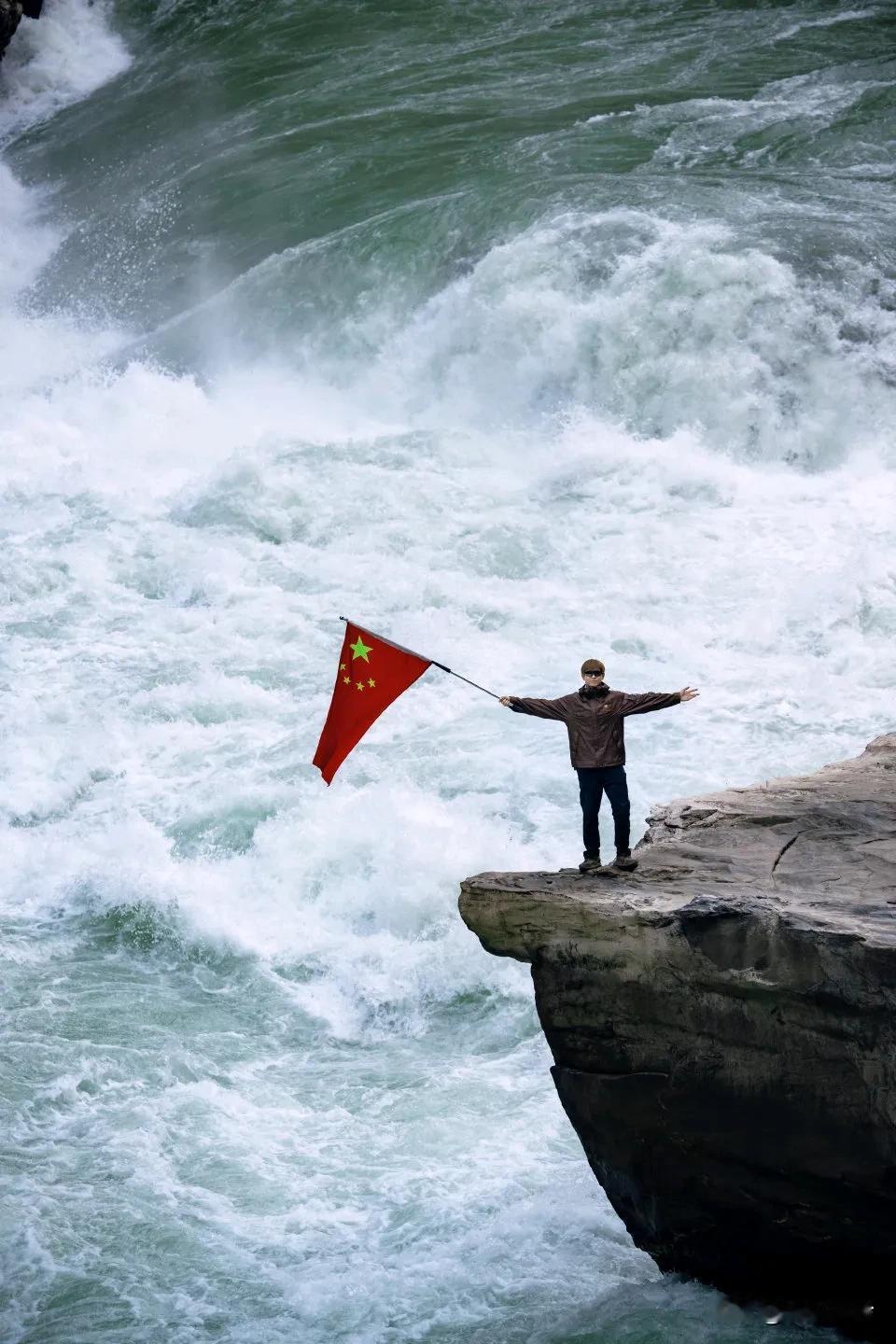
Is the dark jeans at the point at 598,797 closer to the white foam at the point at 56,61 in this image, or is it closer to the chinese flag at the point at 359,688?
the chinese flag at the point at 359,688

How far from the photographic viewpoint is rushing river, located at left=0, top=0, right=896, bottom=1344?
794 centimetres

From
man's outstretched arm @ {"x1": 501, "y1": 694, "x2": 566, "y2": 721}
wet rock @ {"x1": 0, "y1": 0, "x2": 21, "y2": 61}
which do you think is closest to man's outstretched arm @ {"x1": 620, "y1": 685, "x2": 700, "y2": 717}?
man's outstretched arm @ {"x1": 501, "y1": 694, "x2": 566, "y2": 721}

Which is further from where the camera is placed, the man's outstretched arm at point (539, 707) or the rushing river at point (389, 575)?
the rushing river at point (389, 575)

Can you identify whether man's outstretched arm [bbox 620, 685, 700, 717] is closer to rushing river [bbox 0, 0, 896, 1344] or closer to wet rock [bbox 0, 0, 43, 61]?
rushing river [bbox 0, 0, 896, 1344]

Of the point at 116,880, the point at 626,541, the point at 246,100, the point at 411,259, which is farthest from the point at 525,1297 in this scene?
the point at 246,100

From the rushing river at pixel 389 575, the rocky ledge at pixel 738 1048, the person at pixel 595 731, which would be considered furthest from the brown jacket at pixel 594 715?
the rushing river at pixel 389 575

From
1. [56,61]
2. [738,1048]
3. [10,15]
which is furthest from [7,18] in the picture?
[738,1048]

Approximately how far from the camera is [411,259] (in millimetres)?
19766

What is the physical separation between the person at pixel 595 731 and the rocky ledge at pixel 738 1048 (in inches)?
10.1

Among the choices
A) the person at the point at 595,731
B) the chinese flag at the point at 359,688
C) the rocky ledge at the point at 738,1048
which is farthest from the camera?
the chinese flag at the point at 359,688

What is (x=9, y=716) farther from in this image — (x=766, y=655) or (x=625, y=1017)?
(x=625, y=1017)

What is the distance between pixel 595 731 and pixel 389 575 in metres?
8.02

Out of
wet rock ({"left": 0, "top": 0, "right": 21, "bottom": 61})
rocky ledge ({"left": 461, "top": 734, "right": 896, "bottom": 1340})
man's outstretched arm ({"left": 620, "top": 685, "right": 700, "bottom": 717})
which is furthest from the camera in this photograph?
wet rock ({"left": 0, "top": 0, "right": 21, "bottom": 61})

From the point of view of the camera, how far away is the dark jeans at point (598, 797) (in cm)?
723
